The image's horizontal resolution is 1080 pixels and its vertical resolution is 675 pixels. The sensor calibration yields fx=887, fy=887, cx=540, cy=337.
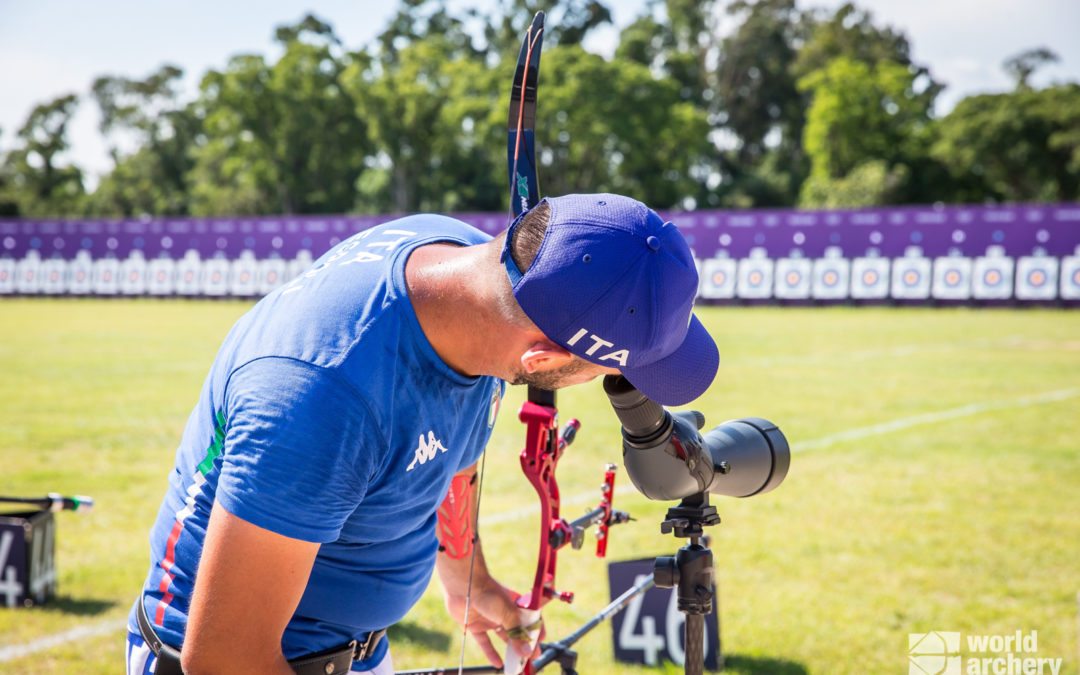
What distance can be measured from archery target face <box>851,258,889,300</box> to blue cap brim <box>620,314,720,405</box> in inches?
838

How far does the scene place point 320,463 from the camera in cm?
106

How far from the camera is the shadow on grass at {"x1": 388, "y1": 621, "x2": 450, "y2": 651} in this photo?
324 centimetres

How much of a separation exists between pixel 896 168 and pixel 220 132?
32511 millimetres

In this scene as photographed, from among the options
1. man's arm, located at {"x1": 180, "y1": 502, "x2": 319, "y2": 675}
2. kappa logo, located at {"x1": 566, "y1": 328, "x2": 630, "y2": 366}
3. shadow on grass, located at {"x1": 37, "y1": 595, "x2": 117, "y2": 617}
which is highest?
kappa logo, located at {"x1": 566, "y1": 328, "x2": 630, "y2": 366}

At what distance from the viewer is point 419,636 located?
330cm

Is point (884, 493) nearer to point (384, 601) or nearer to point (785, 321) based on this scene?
point (384, 601)

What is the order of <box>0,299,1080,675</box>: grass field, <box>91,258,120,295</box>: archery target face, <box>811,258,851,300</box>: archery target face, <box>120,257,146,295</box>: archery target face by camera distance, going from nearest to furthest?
1. <box>0,299,1080,675</box>: grass field
2. <box>811,258,851,300</box>: archery target face
3. <box>120,257,146,295</box>: archery target face
4. <box>91,258,120,295</box>: archery target face

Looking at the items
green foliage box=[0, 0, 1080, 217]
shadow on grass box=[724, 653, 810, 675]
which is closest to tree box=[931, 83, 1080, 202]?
green foliage box=[0, 0, 1080, 217]

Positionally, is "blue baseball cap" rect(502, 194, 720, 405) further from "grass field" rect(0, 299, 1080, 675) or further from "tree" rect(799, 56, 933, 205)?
"tree" rect(799, 56, 933, 205)

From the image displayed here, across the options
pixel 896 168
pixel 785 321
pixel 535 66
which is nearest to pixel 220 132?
pixel 896 168

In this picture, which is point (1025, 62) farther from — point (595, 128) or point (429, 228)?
point (429, 228)

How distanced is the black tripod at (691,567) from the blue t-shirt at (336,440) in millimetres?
420

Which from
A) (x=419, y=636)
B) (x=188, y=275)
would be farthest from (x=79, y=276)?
(x=419, y=636)

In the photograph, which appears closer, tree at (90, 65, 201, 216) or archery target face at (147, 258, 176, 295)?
archery target face at (147, 258, 176, 295)
